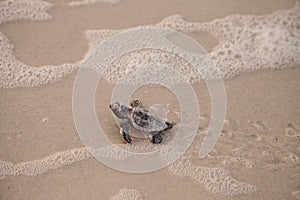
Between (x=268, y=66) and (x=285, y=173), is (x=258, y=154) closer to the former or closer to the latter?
(x=285, y=173)

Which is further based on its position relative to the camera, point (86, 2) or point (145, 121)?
point (86, 2)

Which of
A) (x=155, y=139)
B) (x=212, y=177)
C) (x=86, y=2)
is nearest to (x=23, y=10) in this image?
(x=86, y=2)

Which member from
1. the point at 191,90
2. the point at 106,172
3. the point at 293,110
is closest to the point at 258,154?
the point at 293,110

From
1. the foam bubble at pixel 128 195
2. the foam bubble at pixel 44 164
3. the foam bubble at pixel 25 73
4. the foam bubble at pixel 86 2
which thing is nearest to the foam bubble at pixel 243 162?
the foam bubble at pixel 128 195

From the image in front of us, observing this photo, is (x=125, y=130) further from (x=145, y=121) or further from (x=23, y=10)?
(x=23, y=10)

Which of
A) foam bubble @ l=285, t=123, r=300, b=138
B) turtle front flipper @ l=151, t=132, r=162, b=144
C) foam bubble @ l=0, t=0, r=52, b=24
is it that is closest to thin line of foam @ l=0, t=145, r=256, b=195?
turtle front flipper @ l=151, t=132, r=162, b=144

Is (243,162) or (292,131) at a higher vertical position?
(292,131)

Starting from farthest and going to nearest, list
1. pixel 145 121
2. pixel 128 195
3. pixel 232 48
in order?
1. pixel 232 48
2. pixel 145 121
3. pixel 128 195

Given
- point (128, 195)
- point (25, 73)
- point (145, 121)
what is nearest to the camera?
point (128, 195)
